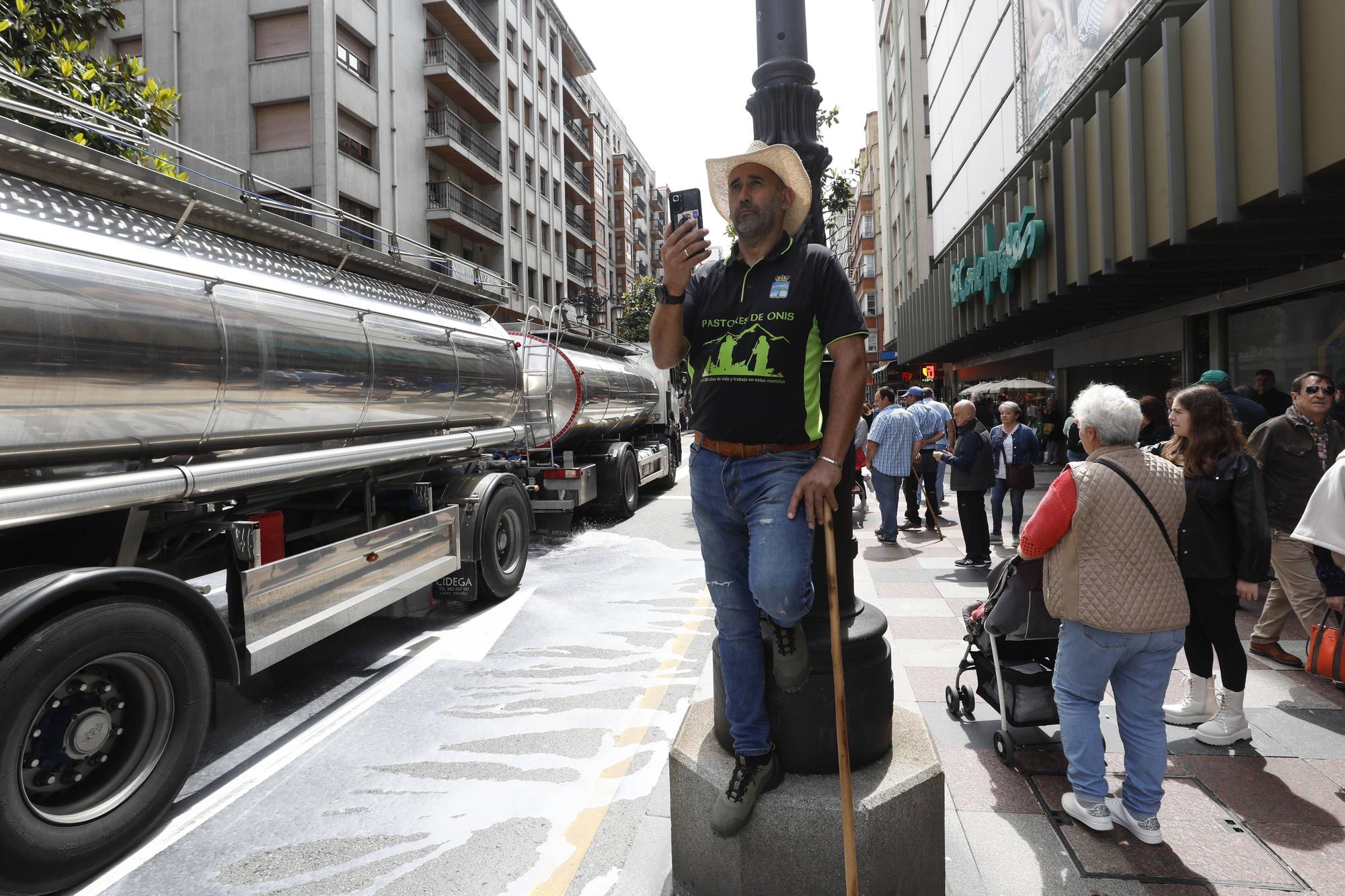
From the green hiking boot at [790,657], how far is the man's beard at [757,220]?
1234 millimetres

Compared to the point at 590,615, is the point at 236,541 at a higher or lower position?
higher

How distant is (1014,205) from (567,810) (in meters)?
12.6

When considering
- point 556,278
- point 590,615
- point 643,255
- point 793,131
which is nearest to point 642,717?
point 590,615

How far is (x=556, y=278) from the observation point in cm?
3972

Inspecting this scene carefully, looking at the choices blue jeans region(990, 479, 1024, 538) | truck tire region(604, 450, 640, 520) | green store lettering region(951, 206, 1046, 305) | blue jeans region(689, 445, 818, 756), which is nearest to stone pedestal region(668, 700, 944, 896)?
blue jeans region(689, 445, 818, 756)

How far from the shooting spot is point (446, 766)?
150 inches

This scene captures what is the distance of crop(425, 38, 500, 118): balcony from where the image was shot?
27219 millimetres

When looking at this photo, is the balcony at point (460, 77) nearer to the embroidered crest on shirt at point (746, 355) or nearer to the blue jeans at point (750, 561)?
the embroidered crest on shirt at point (746, 355)

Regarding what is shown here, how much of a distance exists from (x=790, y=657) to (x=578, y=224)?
4432 cm

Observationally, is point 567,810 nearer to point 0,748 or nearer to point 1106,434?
point 0,748

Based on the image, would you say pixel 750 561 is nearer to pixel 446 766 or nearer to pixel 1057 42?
pixel 446 766

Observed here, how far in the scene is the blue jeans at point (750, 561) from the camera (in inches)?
93.0

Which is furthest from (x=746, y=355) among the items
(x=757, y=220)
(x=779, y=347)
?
(x=757, y=220)

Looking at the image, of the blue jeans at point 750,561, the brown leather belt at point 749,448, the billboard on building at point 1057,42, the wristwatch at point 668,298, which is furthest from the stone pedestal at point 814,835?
the billboard on building at point 1057,42
